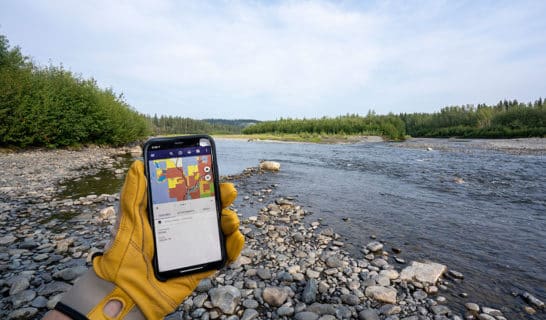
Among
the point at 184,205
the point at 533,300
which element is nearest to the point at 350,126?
the point at 533,300

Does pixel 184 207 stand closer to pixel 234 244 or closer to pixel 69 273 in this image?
pixel 234 244

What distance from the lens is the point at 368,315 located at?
10.5 feet

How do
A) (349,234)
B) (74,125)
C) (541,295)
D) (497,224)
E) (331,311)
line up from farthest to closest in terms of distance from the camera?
(74,125) → (497,224) → (349,234) → (541,295) → (331,311)

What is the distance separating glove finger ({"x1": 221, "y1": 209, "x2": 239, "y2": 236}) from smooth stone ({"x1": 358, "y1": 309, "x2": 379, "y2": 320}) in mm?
2057

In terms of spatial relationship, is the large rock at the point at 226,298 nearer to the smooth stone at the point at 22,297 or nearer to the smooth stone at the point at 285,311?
the smooth stone at the point at 285,311

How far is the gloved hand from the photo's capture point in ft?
6.31

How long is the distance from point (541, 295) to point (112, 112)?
38.5 meters

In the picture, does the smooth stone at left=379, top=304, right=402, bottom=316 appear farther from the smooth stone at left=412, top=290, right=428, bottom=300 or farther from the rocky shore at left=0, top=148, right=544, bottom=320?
the smooth stone at left=412, top=290, right=428, bottom=300

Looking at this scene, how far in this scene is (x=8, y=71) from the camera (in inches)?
868

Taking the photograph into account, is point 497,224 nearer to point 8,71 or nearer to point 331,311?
point 331,311

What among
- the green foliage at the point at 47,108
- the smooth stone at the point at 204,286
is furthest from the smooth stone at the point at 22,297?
the green foliage at the point at 47,108

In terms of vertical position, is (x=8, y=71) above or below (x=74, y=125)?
above

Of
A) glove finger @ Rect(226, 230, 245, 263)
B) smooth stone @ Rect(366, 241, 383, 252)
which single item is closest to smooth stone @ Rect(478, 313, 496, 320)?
smooth stone @ Rect(366, 241, 383, 252)

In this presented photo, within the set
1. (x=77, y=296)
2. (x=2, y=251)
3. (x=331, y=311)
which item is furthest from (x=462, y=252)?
(x=2, y=251)
